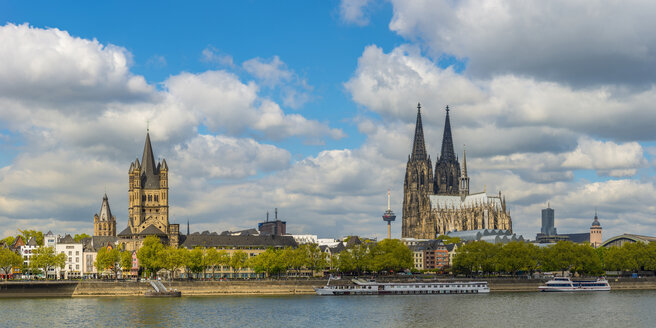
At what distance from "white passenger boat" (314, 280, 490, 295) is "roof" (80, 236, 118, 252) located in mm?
57228

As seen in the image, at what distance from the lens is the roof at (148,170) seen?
180262 mm

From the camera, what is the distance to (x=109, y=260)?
154250mm

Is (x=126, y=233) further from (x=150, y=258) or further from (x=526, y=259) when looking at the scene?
(x=526, y=259)

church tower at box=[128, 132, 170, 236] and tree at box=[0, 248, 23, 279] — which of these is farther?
church tower at box=[128, 132, 170, 236]

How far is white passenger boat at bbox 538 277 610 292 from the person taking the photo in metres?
145

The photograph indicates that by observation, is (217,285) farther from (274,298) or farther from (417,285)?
(417,285)

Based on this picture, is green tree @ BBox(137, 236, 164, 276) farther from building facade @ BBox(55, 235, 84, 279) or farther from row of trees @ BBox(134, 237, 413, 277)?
building facade @ BBox(55, 235, 84, 279)

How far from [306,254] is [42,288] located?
4617 cm

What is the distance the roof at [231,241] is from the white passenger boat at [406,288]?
40.4 m

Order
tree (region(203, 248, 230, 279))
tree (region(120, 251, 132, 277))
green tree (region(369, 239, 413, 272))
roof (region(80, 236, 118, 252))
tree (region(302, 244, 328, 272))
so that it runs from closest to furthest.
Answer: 1. tree (region(203, 248, 230, 279))
2. tree (region(120, 251, 132, 277))
3. tree (region(302, 244, 328, 272))
4. green tree (region(369, 239, 413, 272))
5. roof (region(80, 236, 118, 252))

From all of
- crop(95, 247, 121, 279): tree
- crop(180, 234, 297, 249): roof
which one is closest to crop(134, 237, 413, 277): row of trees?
crop(95, 247, 121, 279): tree

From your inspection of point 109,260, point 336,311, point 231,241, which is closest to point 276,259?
point 231,241

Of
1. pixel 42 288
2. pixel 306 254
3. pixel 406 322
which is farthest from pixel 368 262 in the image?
pixel 406 322

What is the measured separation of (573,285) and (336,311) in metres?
62.1
